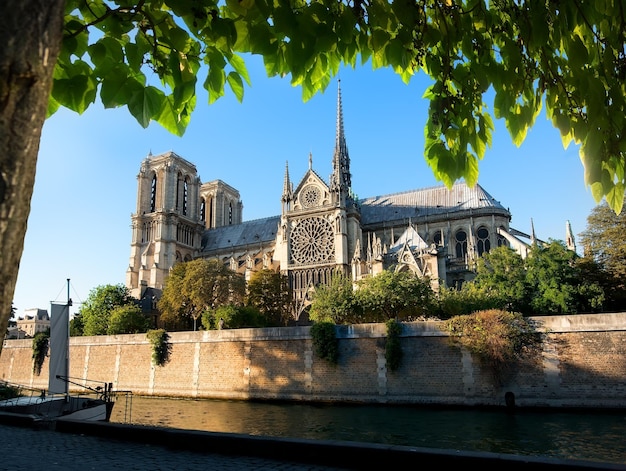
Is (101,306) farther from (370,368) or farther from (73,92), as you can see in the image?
(73,92)

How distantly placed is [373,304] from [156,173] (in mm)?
45319

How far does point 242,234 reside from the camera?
66.2 metres

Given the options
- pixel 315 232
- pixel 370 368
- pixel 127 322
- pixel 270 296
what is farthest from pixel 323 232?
pixel 370 368

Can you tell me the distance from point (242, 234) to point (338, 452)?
6070 centimetres

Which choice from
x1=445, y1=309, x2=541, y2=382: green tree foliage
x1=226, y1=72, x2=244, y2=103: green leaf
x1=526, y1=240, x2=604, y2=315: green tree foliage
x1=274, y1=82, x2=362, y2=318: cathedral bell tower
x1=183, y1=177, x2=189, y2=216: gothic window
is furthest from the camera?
x1=183, y1=177, x2=189, y2=216: gothic window

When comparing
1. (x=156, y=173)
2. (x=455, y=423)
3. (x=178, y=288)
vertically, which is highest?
(x=156, y=173)

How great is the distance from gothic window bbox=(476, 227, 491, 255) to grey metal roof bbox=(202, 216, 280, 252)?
23971mm

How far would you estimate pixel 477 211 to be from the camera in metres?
49.9

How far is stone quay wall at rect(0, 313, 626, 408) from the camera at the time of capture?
65.7 ft

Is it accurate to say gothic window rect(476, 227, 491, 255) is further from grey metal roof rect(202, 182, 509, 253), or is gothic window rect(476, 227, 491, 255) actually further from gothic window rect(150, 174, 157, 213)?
gothic window rect(150, 174, 157, 213)

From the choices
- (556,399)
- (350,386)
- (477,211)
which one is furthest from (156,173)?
(556,399)

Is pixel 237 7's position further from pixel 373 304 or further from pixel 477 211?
pixel 477 211

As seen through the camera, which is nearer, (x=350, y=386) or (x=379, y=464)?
(x=379, y=464)

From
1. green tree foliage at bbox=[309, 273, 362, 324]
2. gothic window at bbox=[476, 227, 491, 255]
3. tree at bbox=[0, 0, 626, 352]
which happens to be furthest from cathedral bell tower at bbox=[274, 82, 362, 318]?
tree at bbox=[0, 0, 626, 352]
